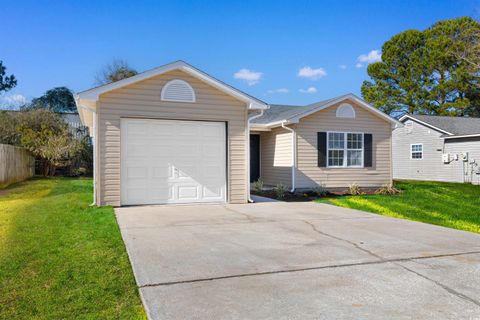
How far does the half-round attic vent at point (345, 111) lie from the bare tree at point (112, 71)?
23200 millimetres

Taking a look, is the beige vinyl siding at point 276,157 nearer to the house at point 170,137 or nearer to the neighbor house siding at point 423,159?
the house at point 170,137

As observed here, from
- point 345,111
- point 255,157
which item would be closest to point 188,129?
point 255,157

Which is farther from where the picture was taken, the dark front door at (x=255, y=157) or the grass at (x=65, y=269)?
the dark front door at (x=255, y=157)

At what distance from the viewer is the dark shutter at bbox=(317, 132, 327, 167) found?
1415 cm

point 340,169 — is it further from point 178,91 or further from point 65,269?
point 65,269

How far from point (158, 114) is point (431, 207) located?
7.75 meters

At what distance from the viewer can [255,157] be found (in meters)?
16.4

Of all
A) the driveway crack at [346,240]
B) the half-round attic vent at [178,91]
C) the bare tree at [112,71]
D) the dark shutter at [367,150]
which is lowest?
the driveway crack at [346,240]

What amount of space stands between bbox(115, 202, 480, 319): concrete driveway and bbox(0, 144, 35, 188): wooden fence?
917cm

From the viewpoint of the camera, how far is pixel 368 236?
633 cm

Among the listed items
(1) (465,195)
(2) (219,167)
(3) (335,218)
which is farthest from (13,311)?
(1) (465,195)

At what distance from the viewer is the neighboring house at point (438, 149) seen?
19828 mm

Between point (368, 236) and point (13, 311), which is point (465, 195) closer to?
point (368, 236)

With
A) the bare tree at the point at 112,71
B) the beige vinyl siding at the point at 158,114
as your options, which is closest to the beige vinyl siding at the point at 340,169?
the beige vinyl siding at the point at 158,114
